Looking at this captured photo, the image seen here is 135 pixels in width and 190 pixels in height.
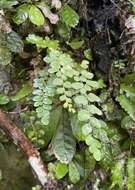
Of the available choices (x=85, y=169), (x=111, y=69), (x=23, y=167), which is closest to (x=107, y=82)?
(x=111, y=69)

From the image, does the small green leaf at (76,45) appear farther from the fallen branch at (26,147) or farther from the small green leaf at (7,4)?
the fallen branch at (26,147)

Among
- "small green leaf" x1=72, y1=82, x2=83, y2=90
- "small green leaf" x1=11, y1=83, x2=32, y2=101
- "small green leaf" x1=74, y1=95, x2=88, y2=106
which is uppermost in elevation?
"small green leaf" x1=72, y1=82, x2=83, y2=90

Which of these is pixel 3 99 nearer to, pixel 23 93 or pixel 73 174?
pixel 23 93

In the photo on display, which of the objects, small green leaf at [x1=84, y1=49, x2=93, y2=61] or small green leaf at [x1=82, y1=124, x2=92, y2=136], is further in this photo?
small green leaf at [x1=84, y1=49, x2=93, y2=61]

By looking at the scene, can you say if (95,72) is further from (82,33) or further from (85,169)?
(85,169)

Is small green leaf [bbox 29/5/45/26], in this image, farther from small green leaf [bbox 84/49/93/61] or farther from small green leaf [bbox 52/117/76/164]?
small green leaf [bbox 52/117/76/164]

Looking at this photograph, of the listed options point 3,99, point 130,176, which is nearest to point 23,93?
point 3,99

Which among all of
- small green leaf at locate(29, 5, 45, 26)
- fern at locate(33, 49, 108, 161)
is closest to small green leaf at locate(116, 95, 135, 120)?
fern at locate(33, 49, 108, 161)
